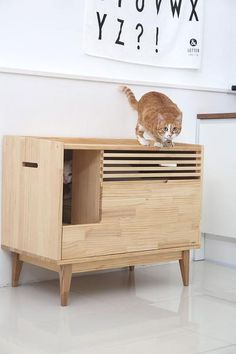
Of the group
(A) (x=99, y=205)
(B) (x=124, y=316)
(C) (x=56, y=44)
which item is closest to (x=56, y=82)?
(C) (x=56, y=44)

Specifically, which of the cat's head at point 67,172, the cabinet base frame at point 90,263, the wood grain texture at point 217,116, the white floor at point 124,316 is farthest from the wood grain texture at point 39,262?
the wood grain texture at point 217,116

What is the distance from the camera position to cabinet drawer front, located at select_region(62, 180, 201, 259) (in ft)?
7.45

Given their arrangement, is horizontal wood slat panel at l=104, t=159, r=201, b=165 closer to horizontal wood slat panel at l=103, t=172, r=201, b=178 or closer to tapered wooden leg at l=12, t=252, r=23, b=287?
horizontal wood slat panel at l=103, t=172, r=201, b=178

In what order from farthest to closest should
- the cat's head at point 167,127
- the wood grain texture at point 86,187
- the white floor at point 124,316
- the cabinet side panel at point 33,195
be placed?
the cat's head at point 167,127 → the wood grain texture at point 86,187 → the cabinet side panel at point 33,195 → the white floor at point 124,316

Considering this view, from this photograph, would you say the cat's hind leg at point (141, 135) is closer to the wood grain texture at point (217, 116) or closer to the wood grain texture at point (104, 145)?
the wood grain texture at point (104, 145)

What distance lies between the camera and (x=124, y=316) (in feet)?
7.01

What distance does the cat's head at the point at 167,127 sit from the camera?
2.44 metres

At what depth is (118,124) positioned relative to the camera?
2.87 m

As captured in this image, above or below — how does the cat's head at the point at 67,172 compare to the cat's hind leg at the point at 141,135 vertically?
below

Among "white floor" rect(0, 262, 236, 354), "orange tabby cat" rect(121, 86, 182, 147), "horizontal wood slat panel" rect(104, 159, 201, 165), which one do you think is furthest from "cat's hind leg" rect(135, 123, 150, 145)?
"white floor" rect(0, 262, 236, 354)

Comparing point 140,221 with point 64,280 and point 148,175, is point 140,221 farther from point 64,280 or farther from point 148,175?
point 64,280

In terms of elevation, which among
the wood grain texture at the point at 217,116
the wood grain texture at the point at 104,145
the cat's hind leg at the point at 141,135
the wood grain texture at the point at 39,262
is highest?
the wood grain texture at the point at 217,116

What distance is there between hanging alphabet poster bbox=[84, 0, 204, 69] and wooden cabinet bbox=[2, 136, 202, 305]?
1.67 ft

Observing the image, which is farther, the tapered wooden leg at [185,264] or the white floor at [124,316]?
the tapered wooden leg at [185,264]
